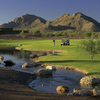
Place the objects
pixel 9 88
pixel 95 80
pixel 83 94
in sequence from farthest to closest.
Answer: pixel 95 80, pixel 9 88, pixel 83 94

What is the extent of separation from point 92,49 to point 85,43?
152cm

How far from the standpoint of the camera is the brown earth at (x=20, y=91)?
48.2 ft

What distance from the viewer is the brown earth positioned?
1468 centimetres

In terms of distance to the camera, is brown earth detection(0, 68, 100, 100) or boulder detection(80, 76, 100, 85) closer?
brown earth detection(0, 68, 100, 100)

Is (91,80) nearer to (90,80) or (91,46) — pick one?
(90,80)

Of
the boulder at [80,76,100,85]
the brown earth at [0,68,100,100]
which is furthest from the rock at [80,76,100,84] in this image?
the brown earth at [0,68,100,100]

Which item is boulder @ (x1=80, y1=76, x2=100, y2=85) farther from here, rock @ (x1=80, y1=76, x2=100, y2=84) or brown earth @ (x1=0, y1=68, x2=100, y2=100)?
brown earth @ (x1=0, y1=68, x2=100, y2=100)

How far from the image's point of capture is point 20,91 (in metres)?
17.1

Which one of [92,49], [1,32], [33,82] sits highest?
[1,32]

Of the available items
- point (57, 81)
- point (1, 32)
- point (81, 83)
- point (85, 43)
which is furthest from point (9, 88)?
point (1, 32)

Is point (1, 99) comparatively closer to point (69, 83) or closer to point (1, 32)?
point (69, 83)

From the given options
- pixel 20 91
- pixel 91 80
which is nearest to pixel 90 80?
pixel 91 80

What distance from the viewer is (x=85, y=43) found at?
100 feet

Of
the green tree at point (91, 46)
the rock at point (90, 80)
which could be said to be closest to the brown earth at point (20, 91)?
the rock at point (90, 80)
